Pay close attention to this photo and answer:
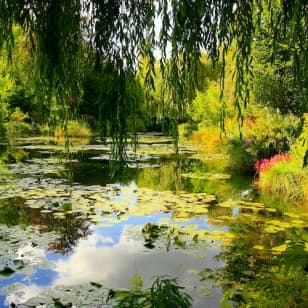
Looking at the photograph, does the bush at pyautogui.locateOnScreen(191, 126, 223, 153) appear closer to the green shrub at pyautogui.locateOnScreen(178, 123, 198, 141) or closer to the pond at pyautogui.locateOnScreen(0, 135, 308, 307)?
the green shrub at pyautogui.locateOnScreen(178, 123, 198, 141)

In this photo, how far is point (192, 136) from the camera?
24.6 m

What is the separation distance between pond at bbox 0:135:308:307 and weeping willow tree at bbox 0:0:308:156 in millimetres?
494

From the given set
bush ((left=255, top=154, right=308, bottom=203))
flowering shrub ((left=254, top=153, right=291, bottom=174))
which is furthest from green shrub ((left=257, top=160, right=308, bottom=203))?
flowering shrub ((left=254, top=153, right=291, bottom=174))

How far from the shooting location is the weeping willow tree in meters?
1.90

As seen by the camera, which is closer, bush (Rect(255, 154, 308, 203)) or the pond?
the pond

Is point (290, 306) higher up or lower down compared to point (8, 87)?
lower down

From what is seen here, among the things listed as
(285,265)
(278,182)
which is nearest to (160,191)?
(278,182)

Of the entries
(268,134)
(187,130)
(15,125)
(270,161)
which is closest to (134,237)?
(270,161)

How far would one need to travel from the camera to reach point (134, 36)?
2.00 m

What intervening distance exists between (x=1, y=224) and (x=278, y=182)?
5482 mm

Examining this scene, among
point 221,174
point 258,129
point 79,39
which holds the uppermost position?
point 79,39

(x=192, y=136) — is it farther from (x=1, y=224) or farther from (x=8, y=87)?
(x=1, y=224)

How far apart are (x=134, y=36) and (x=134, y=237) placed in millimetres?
4145

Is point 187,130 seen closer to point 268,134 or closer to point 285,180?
point 268,134
